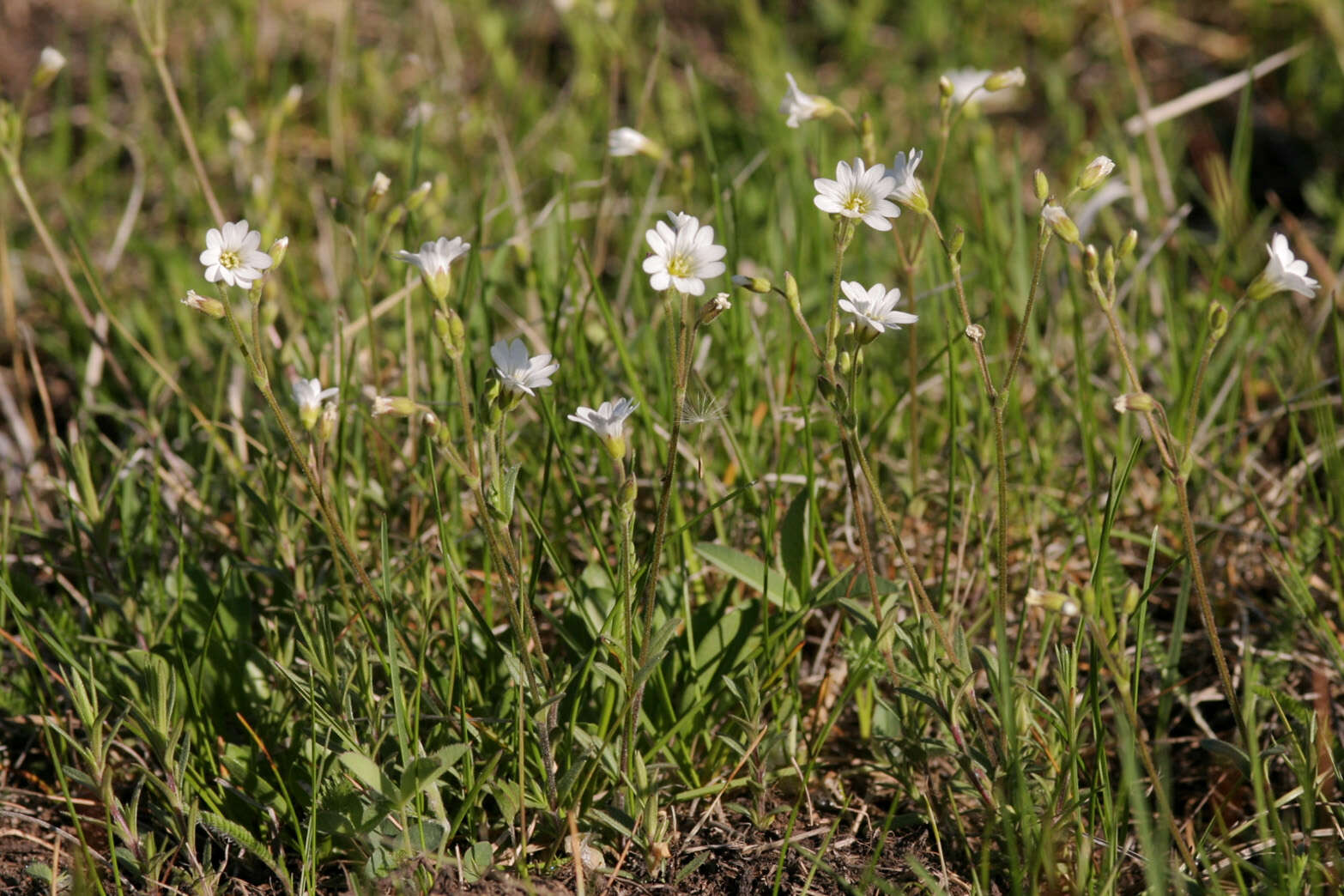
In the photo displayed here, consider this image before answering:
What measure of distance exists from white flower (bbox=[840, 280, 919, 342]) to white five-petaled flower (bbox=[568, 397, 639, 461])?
0.35 metres

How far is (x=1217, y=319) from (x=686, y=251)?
0.77 meters

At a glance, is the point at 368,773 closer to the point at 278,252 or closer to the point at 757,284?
the point at 278,252

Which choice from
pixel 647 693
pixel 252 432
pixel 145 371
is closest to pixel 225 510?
pixel 252 432

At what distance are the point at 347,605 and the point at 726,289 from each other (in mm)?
1108

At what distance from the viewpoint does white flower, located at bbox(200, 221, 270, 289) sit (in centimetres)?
175

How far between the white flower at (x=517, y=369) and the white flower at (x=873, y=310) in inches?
17.6

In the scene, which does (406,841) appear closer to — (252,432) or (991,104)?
(252,432)

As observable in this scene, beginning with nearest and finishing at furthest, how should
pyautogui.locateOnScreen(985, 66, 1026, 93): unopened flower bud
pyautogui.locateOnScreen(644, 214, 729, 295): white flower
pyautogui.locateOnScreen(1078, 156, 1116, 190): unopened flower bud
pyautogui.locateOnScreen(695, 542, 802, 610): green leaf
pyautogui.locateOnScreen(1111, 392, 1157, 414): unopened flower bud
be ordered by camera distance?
1. pyautogui.locateOnScreen(1111, 392, 1157, 414): unopened flower bud
2. pyautogui.locateOnScreen(644, 214, 729, 295): white flower
3. pyautogui.locateOnScreen(1078, 156, 1116, 190): unopened flower bud
4. pyautogui.locateOnScreen(695, 542, 802, 610): green leaf
5. pyautogui.locateOnScreen(985, 66, 1026, 93): unopened flower bud

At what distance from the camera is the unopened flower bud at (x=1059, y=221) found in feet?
5.49

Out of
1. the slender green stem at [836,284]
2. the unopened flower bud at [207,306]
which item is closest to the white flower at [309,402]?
the unopened flower bud at [207,306]

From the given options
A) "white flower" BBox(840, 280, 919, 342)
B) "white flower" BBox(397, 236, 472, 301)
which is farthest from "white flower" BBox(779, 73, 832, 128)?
"white flower" BBox(397, 236, 472, 301)

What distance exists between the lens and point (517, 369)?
1687mm

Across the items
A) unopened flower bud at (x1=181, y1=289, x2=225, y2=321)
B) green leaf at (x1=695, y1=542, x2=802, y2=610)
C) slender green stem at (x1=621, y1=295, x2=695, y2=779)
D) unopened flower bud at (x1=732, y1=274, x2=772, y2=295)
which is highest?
unopened flower bud at (x1=181, y1=289, x2=225, y2=321)

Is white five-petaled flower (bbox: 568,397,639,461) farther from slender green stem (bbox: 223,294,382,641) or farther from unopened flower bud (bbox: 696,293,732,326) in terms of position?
slender green stem (bbox: 223,294,382,641)
